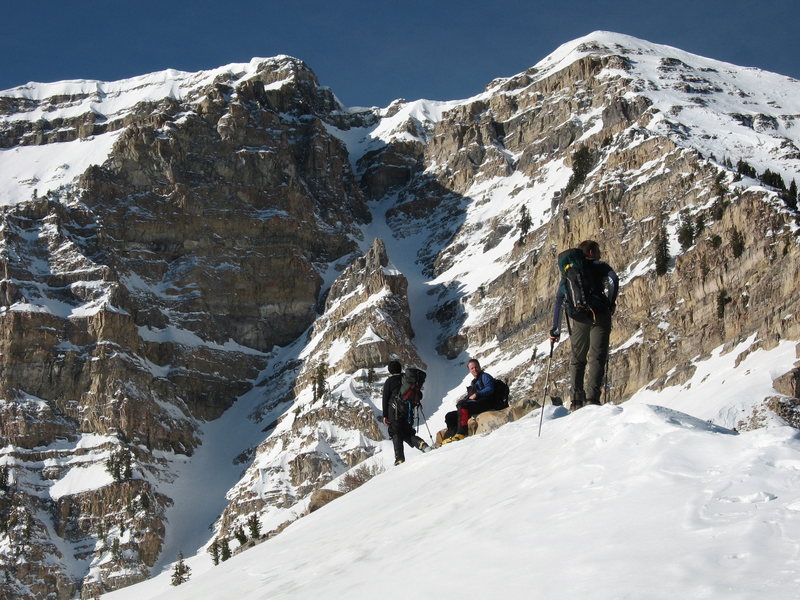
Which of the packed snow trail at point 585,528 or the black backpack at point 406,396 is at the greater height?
the black backpack at point 406,396

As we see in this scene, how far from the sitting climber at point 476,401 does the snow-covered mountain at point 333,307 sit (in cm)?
141

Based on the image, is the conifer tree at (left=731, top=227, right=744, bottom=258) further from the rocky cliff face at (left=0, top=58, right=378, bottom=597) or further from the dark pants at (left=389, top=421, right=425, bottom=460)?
the dark pants at (left=389, top=421, right=425, bottom=460)

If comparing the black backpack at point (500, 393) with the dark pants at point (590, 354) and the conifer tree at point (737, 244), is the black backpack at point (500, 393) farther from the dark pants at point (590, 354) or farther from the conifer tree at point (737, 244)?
the conifer tree at point (737, 244)

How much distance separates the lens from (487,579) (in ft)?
32.5

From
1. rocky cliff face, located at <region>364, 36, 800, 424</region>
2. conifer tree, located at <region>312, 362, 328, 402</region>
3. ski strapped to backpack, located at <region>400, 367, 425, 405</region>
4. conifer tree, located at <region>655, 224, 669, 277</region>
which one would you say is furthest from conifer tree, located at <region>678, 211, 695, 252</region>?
ski strapped to backpack, located at <region>400, 367, 425, 405</region>

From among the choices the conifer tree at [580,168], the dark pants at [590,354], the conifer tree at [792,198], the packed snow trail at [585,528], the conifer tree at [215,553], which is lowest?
the packed snow trail at [585,528]

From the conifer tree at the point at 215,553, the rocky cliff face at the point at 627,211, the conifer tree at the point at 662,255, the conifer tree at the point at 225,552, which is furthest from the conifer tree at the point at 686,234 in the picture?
the conifer tree at the point at 225,552

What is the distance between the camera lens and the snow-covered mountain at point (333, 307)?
73125mm

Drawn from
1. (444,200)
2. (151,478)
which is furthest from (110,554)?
(444,200)

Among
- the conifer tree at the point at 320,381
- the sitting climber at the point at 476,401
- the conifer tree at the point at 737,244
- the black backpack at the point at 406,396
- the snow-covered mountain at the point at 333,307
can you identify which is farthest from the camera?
the conifer tree at the point at 320,381

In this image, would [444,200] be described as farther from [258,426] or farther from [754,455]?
[754,455]

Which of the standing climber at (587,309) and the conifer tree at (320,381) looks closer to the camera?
the standing climber at (587,309)

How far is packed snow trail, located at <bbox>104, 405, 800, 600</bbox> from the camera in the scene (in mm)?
8969

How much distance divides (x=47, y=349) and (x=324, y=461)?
4825cm
